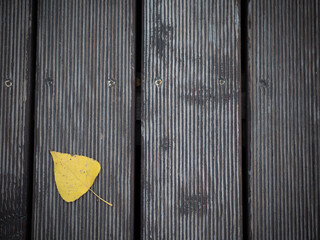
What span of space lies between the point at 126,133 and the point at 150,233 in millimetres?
327

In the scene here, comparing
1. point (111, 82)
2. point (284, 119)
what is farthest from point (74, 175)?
point (284, 119)

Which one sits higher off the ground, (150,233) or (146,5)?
(146,5)

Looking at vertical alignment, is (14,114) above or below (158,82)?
below

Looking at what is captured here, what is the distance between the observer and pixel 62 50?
698 millimetres

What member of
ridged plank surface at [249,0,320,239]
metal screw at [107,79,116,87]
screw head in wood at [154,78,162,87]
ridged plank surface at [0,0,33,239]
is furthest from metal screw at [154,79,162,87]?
ridged plank surface at [0,0,33,239]

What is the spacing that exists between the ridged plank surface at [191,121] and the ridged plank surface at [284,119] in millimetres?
66

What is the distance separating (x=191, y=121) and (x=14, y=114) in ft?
1.93

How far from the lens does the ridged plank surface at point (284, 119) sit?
676 millimetres

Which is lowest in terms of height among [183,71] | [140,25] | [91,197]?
[91,197]

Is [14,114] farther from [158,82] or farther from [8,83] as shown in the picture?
[158,82]

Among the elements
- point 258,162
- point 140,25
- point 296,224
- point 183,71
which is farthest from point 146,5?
point 296,224

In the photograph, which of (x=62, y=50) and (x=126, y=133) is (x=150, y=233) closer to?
(x=126, y=133)

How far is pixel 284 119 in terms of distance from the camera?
69cm

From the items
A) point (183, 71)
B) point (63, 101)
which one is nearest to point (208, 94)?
point (183, 71)
